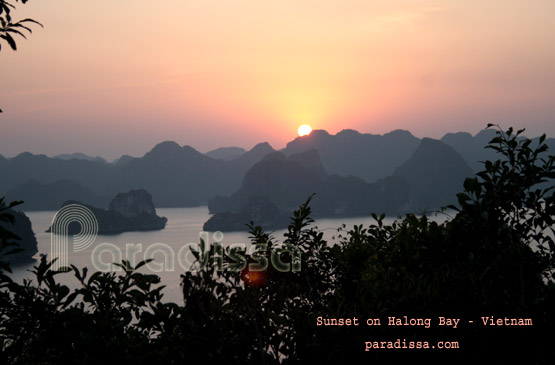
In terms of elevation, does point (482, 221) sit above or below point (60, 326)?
above

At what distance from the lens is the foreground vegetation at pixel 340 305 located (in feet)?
12.5

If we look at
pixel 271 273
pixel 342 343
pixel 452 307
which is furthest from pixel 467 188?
pixel 271 273

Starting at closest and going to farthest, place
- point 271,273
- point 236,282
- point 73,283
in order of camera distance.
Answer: point 236,282 → point 271,273 → point 73,283

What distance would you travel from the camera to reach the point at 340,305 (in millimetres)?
4234

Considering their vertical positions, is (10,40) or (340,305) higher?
(10,40)

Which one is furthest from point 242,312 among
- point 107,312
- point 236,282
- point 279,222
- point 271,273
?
point 279,222

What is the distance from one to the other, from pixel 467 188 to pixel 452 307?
1306 mm

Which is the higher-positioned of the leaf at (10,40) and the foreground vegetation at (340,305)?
the leaf at (10,40)

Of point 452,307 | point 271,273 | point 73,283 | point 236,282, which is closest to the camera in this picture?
point 236,282

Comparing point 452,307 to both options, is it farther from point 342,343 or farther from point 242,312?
point 242,312

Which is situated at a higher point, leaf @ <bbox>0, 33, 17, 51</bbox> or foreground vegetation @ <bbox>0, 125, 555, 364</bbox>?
leaf @ <bbox>0, 33, 17, 51</bbox>

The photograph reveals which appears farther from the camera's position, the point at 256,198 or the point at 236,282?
the point at 256,198

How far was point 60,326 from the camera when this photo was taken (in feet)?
13.8

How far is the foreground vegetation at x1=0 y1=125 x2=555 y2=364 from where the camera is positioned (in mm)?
3807
